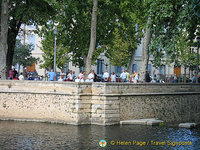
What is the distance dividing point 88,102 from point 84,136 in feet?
14.7

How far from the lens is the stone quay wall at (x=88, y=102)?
85.7ft

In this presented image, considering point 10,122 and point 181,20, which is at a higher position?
point 181,20

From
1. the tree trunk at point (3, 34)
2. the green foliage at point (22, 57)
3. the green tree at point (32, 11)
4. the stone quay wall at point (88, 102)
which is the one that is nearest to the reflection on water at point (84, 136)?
Answer: the stone quay wall at point (88, 102)

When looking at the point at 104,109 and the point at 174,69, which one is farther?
the point at 174,69

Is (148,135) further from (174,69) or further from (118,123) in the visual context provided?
(174,69)

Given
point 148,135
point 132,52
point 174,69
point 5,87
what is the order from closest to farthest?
point 148,135
point 5,87
point 132,52
point 174,69

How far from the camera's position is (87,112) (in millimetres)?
26281

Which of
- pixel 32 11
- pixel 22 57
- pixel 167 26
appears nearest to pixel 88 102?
pixel 167 26

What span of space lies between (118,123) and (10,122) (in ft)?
18.8

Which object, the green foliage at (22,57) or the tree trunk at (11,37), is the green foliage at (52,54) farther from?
the tree trunk at (11,37)

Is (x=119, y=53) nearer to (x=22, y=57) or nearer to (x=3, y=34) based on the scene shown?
(x=22, y=57)

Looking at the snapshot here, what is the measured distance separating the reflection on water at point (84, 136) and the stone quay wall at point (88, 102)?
2.82ft

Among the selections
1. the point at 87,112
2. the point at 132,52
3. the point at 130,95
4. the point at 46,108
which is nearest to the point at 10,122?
the point at 46,108

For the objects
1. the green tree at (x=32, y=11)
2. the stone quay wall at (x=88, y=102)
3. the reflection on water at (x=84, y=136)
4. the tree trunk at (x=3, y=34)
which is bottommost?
the reflection on water at (x=84, y=136)
